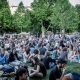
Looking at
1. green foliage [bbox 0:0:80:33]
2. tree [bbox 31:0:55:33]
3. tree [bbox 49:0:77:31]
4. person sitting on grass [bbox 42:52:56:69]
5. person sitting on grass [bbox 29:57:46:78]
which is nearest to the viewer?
person sitting on grass [bbox 29:57:46:78]

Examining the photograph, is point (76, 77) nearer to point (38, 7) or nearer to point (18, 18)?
point (38, 7)

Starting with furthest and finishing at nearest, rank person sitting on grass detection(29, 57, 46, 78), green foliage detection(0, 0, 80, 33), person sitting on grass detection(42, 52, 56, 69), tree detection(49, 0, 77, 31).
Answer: green foliage detection(0, 0, 80, 33) < tree detection(49, 0, 77, 31) < person sitting on grass detection(42, 52, 56, 69) < person sitting on grass detection(29, 57, 46, 78)

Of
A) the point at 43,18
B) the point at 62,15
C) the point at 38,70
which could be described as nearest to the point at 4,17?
the point at 43,18

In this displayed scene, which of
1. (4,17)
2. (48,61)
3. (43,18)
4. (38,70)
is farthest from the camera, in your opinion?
(4,17)

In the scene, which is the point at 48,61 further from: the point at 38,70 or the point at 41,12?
the point at 41,12

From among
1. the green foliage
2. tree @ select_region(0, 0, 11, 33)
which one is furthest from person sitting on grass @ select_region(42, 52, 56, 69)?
tree @ select_region(0, 0, 11, 33)

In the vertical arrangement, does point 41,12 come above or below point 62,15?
above

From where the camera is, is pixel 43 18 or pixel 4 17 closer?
pixel 43 18

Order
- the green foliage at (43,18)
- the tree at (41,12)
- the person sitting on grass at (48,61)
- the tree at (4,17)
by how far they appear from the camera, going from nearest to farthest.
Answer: the person sitting on grass at (48,61), the green foliage at (43,18), the tree at (4,17), the tree at (41,12)

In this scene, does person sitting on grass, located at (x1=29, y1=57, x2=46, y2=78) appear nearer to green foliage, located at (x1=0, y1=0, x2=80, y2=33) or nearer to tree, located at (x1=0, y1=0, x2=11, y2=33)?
green foliage, located at (x1=0, y1=0, x2=80, y2=33)

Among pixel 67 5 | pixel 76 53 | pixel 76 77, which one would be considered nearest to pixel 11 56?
pixel 76 53

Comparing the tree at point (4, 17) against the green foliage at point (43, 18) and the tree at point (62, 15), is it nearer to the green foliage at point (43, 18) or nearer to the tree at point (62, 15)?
the green foliage at point (43, 18)

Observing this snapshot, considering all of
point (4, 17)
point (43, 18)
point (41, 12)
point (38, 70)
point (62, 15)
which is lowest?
point (38, 70)

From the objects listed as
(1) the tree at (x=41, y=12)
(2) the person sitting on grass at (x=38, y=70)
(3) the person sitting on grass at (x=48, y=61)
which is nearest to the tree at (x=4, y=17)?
(1) the tree at (x=41, y=12)
